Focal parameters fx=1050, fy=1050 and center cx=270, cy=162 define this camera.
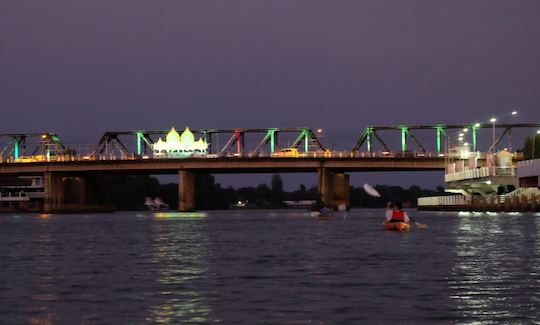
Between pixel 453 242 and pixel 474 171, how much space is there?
12616 cm

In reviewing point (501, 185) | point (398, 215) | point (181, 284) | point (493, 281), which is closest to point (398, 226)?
A: point (398, 215)

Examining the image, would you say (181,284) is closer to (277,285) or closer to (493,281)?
(277,285)

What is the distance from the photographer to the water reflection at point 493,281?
2682 centimetres

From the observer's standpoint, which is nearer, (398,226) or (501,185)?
(398,226)

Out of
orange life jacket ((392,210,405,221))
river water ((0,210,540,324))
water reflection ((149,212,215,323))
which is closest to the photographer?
river water ((0,210,540,324))

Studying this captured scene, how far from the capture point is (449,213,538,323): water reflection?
88.0 ft

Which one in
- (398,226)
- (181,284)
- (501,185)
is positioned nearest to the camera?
(181,284)

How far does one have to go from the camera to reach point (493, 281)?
34594 mm

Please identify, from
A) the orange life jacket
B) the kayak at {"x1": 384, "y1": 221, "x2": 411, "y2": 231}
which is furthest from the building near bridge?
the kayak at {"x1": 384, "y1": 221, "x2": 411, "y2": 231}

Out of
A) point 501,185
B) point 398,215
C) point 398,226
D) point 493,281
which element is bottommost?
point 493,281

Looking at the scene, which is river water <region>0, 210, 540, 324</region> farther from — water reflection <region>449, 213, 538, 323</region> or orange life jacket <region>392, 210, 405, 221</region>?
orange life jacket <region>392, 210, 405, 221</region>

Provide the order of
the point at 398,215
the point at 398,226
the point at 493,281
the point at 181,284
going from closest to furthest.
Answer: the point at 493,281 → the point at 181,284 → the point at 398,226 → the point at 398,215

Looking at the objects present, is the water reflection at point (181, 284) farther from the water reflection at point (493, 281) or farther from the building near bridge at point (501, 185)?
the building near bridge at point (501, 185)

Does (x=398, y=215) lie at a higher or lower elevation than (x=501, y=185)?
lower
